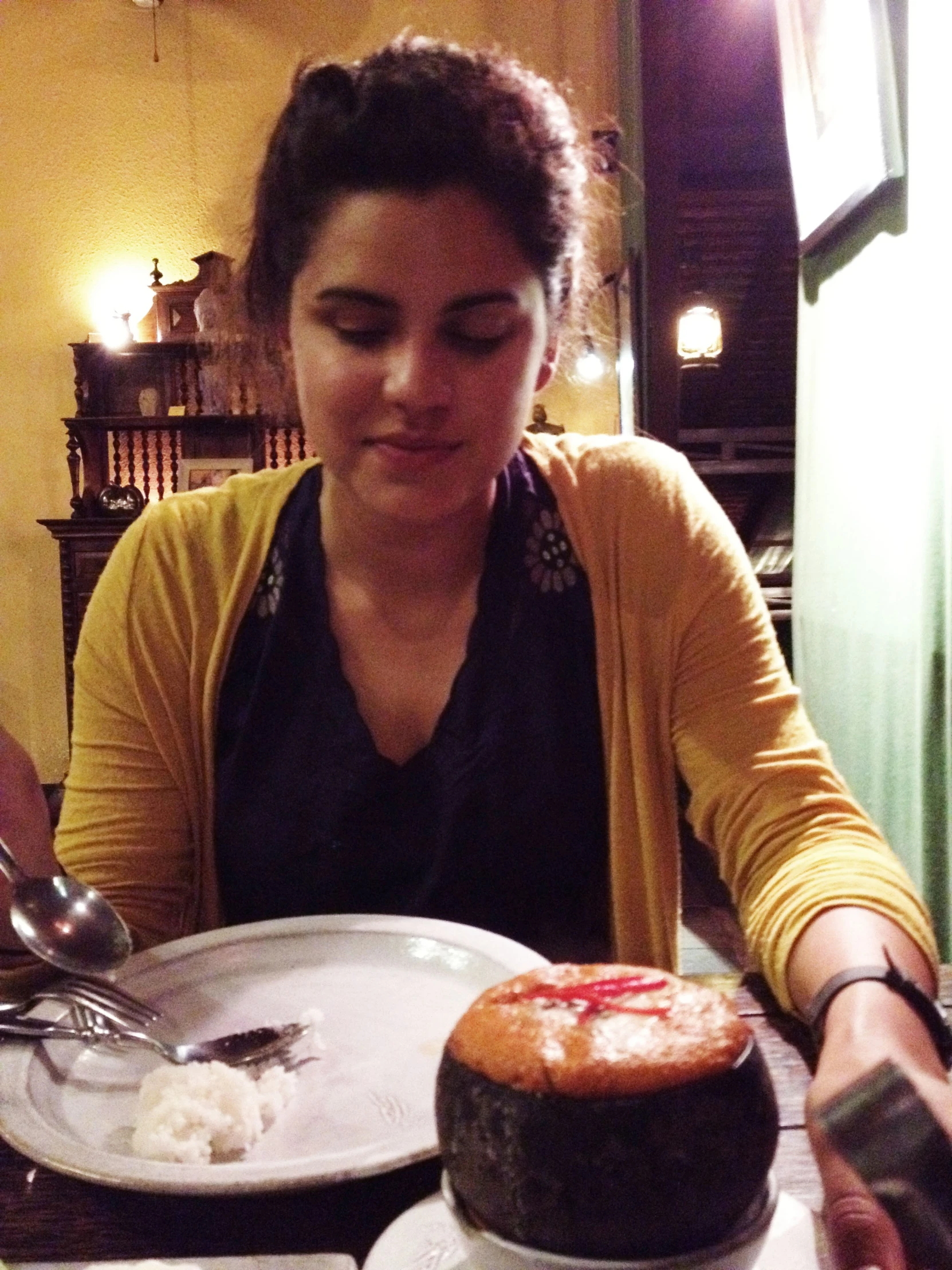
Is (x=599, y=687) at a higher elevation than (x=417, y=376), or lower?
lower

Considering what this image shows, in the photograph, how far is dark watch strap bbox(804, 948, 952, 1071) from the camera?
0.71 meters

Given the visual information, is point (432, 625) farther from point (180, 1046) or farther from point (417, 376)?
point (180, 1046)

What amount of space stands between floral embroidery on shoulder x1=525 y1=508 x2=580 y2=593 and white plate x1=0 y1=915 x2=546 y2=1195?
0.51 m

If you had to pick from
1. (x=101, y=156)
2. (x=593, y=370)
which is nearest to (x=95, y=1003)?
(x=593, y=370)

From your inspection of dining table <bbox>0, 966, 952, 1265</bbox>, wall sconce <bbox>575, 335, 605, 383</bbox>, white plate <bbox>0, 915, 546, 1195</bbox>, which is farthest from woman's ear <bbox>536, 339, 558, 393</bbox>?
wall sconce <bbox>575, 335, 605, 383</bbox>

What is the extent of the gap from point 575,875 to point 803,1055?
0.52m

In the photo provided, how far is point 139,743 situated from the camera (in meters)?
1.24

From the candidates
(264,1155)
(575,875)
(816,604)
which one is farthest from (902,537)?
(264,1155)

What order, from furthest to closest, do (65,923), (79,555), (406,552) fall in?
(79,555) < (406,552) < (65,923)

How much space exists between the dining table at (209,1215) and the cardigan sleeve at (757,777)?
29 centimetres

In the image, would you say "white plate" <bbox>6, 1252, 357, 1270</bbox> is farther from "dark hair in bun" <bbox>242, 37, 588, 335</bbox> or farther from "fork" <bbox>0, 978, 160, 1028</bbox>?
"dark hair in bun" <bbox>242, 37, 588, 335</bbox>

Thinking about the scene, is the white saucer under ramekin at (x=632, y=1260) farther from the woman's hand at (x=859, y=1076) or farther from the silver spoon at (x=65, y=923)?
the silver spoon at (x=65, y=923)

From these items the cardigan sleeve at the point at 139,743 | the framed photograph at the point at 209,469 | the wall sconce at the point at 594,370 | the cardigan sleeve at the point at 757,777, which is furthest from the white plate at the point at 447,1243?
the framed photograph at the point at 209,469

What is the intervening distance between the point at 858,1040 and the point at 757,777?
436 millimetres
